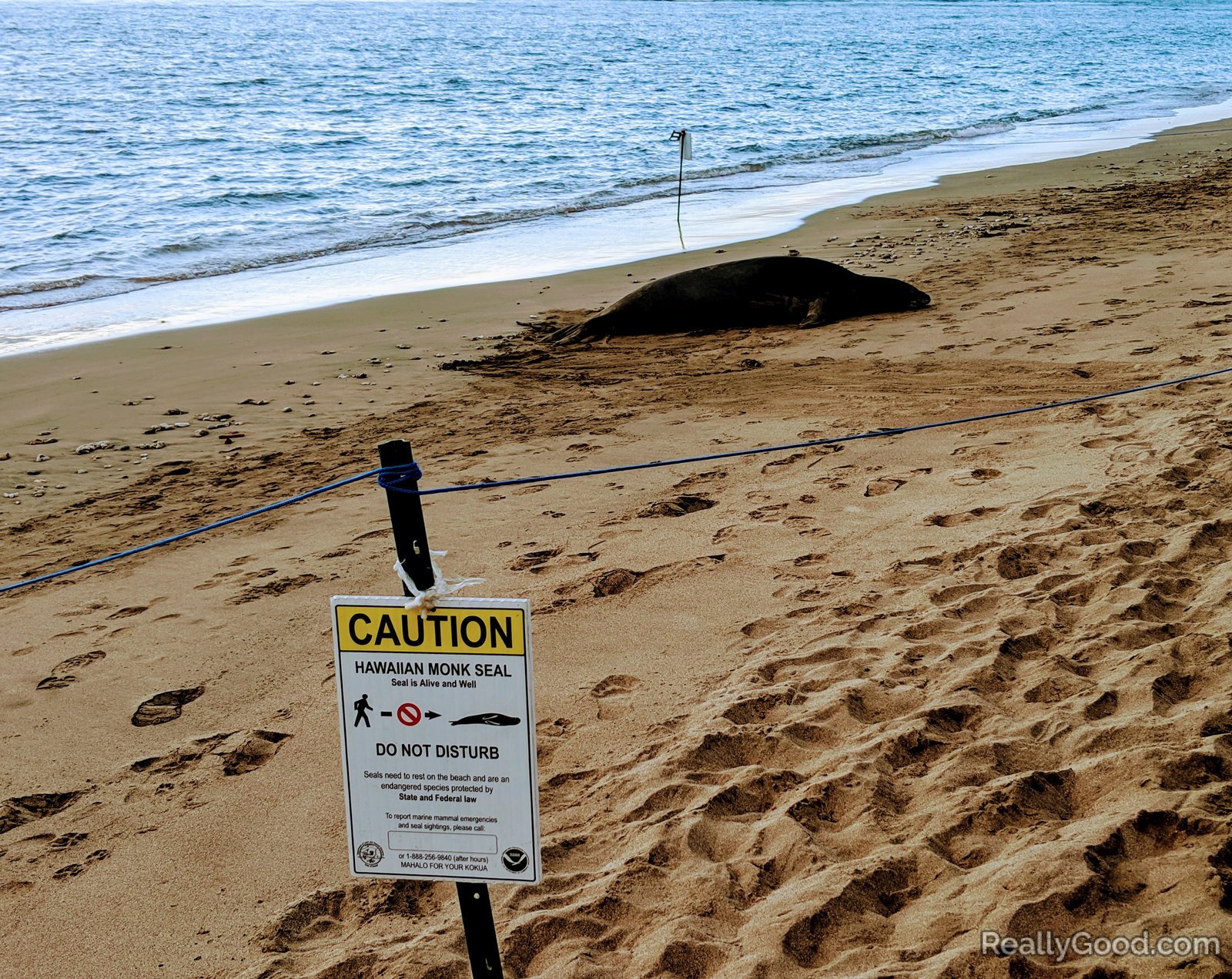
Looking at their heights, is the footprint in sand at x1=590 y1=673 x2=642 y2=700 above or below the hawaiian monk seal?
below

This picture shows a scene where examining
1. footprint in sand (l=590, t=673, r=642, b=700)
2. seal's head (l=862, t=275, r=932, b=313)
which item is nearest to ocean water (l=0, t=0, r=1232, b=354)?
seal's head (l=862, t=275, r=932, b=313)

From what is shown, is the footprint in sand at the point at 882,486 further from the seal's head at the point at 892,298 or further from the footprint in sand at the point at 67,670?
the seal's head at the point at 892,298

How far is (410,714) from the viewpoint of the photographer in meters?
1.87

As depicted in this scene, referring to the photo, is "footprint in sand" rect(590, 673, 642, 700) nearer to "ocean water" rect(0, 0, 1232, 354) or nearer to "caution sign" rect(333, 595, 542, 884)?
"caution sign" rect(333, 595, 542, 884)

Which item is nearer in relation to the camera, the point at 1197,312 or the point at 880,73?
the point at 1197,312

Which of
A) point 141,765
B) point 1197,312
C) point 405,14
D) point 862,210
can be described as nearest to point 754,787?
point 141,765

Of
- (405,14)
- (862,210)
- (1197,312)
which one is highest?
(405,14)

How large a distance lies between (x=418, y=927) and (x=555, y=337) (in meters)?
7.38

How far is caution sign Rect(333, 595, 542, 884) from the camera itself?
182cm

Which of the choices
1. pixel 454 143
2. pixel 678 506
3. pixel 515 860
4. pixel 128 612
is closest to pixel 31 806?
pixel 128 612

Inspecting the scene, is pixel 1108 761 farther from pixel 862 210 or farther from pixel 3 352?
pixel 862 210

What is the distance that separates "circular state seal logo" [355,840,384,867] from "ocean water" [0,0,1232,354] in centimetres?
986

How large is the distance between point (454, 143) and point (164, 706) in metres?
23.5

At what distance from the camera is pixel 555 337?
9.77 meters
